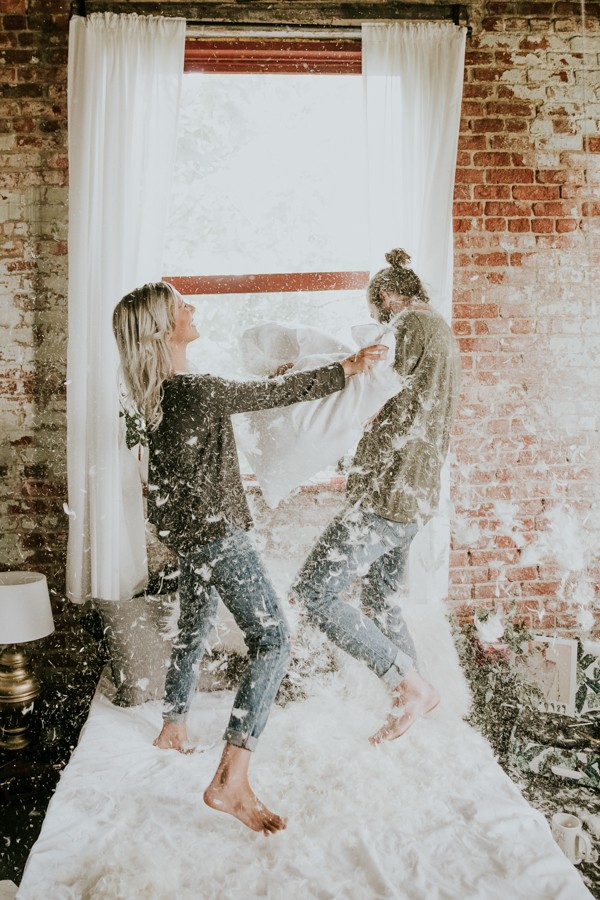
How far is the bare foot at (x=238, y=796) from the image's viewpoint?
186 centimetres

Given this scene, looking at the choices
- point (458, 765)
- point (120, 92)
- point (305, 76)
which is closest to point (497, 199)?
point (305, 76)

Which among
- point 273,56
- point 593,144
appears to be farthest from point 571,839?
point 273,56

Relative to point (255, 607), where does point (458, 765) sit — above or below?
below

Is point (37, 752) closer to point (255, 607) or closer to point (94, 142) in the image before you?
point (255, 607)

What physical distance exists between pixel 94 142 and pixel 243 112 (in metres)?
0.58

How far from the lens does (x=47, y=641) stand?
2.90m

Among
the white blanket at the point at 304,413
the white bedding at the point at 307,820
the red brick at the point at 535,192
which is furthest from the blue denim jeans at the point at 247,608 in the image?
the red brick at the point at 535,192

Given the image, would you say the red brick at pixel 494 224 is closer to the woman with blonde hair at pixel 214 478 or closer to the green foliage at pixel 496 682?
the woman with blonde hair at pixel 214 478

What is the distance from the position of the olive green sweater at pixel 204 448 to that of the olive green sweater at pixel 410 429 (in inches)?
12.4

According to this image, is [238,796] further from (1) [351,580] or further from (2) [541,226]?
(2) [541,226]

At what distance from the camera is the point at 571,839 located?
2.00 metres

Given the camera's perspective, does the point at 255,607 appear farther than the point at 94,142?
No

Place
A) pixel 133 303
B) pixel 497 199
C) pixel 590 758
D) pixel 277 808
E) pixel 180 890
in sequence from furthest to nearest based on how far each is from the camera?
pixel 497 199, pixel 590 758, pixel 133 303, pixel 277 808, pixel 180 890

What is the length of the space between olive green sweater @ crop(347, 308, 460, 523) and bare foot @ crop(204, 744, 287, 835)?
0.89m
